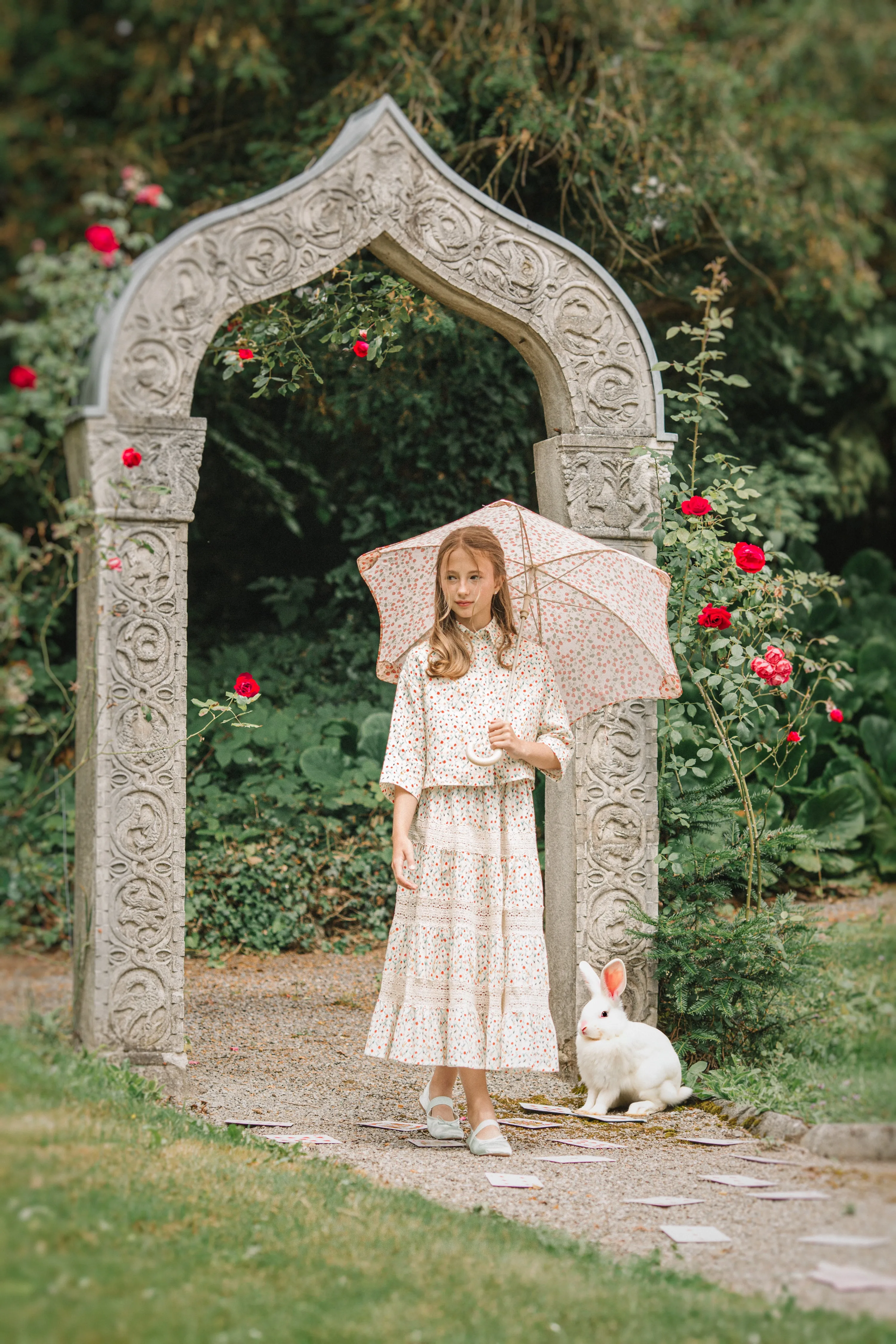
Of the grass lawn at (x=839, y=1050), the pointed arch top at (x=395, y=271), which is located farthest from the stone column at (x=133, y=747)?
the grass lawn at (x=839, y=1050)

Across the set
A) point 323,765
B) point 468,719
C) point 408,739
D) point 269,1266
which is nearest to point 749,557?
point 468,719

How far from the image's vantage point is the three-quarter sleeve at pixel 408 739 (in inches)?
158

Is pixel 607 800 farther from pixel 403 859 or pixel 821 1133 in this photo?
pixel 821 1133

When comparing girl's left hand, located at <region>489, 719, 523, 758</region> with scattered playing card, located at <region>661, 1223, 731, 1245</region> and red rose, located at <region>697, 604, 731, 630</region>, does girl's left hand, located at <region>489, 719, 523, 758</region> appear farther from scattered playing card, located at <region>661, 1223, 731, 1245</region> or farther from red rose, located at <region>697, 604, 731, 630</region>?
scattered playing card, located at <region>661, 1223, 731, 1245</region>

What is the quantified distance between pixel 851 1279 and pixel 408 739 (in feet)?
6.41

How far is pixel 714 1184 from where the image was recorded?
362 cm

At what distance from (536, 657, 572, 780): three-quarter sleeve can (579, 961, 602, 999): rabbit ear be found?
686 millimetres

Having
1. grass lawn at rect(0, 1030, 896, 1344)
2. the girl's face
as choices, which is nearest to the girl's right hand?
the girl's face

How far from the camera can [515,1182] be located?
358 cm

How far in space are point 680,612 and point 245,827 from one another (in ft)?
10.9

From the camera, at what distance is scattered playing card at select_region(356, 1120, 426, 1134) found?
Answer: 4211 millimetres

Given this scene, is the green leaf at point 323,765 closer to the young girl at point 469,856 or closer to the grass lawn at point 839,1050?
the grass lawn at point 839,1050

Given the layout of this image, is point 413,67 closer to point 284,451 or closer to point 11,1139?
point 284,451

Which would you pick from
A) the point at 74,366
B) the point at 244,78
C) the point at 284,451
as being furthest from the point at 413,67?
the point at 74,366
